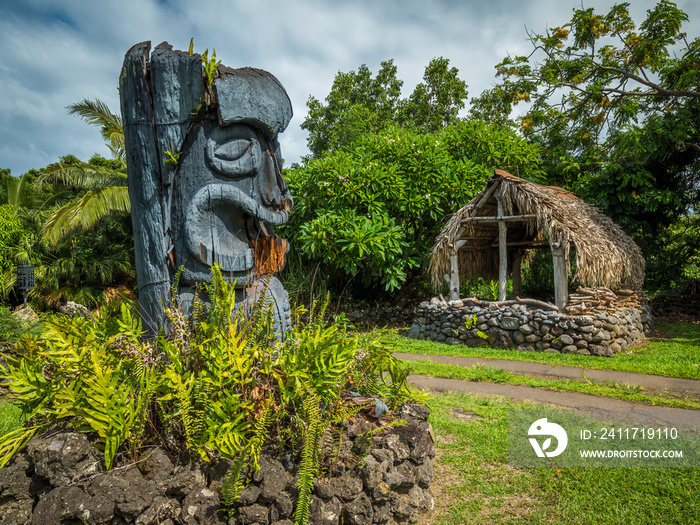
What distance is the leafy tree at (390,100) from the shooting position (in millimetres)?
19719

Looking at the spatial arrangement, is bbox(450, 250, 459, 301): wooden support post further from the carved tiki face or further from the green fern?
the green fern

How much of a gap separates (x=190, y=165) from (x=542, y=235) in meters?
8.83

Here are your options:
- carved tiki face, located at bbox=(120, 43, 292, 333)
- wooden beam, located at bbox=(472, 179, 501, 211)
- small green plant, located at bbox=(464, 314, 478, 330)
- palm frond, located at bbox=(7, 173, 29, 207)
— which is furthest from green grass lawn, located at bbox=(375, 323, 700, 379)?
palm frond, located at bbox=(7, 173, 29, 207)

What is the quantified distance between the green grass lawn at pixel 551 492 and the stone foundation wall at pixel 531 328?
514 cm

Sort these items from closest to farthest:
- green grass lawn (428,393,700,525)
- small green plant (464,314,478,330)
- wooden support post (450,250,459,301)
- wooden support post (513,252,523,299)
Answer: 1. green grass lawn (428,393,700,525)
2. small green plant (464,314,478,330)
3. wooden support post (450,250,459,301)
4. wooden support post (513,252,523,299)

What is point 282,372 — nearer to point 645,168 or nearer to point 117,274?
point 117,274

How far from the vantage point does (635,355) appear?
25.8 ft

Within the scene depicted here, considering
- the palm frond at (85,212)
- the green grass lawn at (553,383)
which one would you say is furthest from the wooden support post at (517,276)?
the palm frond at (85,212)

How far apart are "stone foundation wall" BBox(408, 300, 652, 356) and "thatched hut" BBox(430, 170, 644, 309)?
0.68 m

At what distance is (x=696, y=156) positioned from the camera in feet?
40.8

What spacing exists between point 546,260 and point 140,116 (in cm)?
1492

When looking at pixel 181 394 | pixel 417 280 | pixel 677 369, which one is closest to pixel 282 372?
pixel 181 394

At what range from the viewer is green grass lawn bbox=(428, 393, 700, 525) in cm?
273

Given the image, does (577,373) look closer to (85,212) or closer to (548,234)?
(548,234)
